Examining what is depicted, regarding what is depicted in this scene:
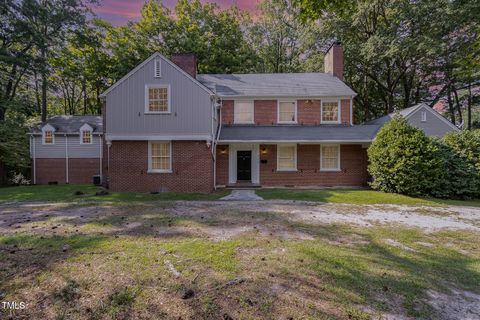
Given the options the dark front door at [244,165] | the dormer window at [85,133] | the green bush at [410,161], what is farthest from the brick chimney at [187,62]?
the green bush at [410,161]

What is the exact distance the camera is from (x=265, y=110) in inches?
665

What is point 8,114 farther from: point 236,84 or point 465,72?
point 465,72

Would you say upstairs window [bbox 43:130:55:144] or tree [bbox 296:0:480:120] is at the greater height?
tree [bbox 296:0:480:120]

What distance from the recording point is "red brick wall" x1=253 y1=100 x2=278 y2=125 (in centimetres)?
1686

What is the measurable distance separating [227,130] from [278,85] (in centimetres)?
546

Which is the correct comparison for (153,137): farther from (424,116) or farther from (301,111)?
(424,116)

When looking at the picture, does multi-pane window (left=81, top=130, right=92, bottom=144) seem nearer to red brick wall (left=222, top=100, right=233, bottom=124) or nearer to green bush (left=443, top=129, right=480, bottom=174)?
red brick wall (left=222, top=100, right=233, bottom=124)

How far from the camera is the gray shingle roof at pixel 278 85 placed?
660 inches

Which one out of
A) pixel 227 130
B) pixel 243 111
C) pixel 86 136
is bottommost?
pixel 86 136

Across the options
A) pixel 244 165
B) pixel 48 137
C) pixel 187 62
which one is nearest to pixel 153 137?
pixel 187 62

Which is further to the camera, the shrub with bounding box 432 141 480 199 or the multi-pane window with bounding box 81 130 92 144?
the multi-pane window with bounding box 81 130 92 144

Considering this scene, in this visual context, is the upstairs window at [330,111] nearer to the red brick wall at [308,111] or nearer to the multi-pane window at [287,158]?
the red brick wall at [308,111]

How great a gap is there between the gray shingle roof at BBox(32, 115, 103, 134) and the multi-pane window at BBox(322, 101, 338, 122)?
16466 mm

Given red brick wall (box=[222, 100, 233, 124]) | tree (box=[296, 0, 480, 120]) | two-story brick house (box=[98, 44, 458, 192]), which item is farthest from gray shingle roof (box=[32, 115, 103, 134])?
tree (box=[296, 0, 480, 120])
